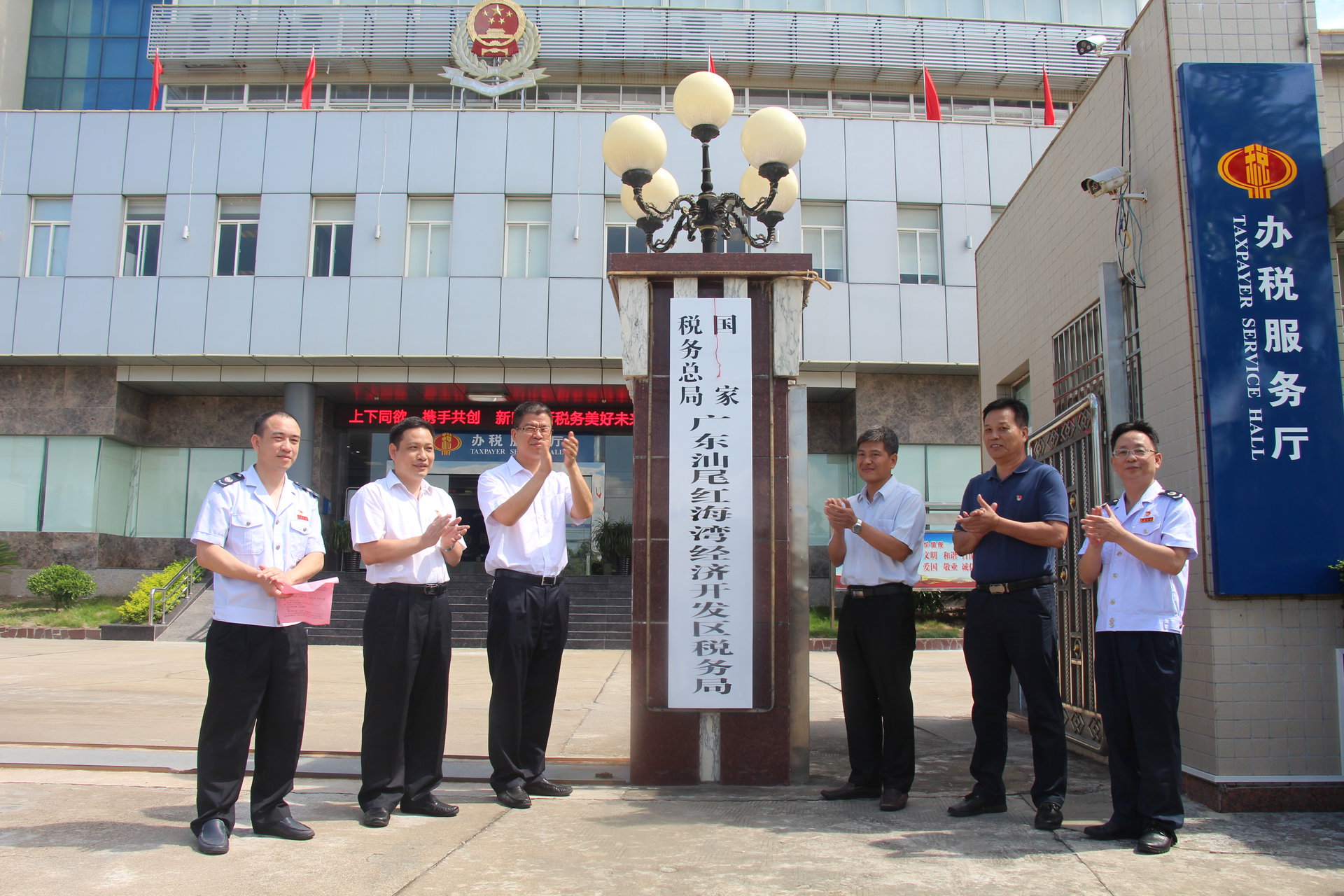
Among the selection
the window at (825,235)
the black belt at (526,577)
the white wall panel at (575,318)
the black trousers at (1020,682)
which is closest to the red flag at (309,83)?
the white wall panel at (575,318)

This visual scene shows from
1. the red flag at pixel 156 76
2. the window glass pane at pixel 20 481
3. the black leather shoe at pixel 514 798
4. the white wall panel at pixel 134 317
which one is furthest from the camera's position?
the red flag at pixel 156 76

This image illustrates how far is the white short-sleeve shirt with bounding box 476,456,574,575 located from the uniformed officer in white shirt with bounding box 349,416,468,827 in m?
0.23

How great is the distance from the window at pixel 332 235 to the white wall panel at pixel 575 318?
11.5ft

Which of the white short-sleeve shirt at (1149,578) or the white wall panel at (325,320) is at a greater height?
the white wall panel at (325,320)

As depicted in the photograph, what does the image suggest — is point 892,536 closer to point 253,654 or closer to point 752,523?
point 752,523

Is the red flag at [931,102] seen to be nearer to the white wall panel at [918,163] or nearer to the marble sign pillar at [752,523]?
the white wall panel at [918,163]

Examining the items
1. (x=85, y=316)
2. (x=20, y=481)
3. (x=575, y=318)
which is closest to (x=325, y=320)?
(x=85, y=316)

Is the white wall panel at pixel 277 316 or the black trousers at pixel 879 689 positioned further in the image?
the white wall panel at pixel 277 316

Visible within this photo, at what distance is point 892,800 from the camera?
4020mm

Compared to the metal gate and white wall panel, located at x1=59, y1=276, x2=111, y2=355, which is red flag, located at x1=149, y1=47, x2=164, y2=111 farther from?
the metal gate

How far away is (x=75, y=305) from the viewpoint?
17.7 metres

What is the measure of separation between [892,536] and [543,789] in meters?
1.95

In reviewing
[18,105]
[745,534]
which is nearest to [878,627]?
[745,534]

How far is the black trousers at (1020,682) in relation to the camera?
3.82 meters
